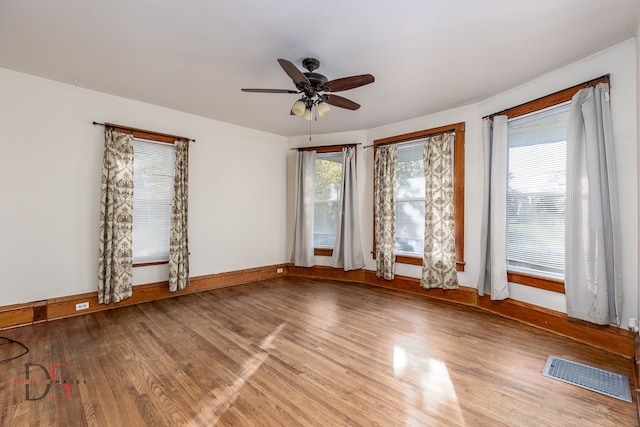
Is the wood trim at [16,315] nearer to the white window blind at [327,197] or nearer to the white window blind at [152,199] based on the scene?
the white window blind at [152,199]

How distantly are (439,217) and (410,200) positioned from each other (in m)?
0.60

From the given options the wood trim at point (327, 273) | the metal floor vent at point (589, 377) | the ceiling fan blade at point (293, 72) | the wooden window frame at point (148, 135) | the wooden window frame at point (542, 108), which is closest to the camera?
the metal floor vent at point (589, 377)

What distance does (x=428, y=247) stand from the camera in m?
4.18

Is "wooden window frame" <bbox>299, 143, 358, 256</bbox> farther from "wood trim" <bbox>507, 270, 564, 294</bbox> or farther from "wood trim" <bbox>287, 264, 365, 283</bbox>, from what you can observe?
"wood trim" <bbox>507, 270, 564, 294</bbox>

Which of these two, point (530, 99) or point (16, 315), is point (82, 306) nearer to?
point (16, 315)

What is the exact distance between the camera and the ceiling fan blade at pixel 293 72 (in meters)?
2.20

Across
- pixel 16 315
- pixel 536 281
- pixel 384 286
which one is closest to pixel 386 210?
pixel 384 286

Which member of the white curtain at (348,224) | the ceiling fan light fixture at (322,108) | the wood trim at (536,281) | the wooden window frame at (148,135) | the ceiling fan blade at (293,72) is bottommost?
the wood trim at (536,281)

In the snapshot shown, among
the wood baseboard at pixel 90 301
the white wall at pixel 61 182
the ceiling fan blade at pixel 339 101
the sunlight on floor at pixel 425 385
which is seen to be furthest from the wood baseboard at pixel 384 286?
the ceiling fan blade at pixel 339 101

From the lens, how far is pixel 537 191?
317cm

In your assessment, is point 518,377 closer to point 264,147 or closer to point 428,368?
point 428,368

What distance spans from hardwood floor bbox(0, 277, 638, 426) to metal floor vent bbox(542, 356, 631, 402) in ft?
0.28

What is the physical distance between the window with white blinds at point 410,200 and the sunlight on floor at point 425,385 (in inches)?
88.3

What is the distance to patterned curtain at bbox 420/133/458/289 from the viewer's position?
402cm
